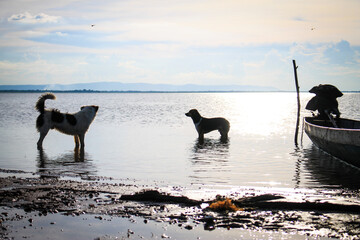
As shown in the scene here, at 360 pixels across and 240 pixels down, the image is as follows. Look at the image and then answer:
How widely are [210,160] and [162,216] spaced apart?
29.7 ft

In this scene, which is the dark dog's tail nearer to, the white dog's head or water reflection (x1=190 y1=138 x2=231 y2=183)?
the white dog's head

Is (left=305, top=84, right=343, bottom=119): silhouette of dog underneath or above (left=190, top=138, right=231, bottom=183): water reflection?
above

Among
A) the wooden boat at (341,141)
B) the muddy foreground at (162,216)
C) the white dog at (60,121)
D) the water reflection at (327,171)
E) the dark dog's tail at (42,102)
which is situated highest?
the dark dog's tail at (42,102)

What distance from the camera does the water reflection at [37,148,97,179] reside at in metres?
12.9

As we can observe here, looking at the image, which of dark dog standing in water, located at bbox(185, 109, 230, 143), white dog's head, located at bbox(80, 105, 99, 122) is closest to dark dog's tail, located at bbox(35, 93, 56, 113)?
white dog's head, located at bbox(80, 105, 99, 122)

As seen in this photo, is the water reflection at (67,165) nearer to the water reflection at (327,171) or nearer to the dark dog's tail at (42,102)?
the dark dog's tail at (42,102)

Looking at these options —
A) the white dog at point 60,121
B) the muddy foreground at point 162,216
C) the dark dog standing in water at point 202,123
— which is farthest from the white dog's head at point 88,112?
the muddy foreground at point 162,216

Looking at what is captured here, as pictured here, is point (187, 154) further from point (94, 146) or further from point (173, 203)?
point (173, 203)

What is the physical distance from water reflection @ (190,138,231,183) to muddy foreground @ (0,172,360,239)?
3430 millimetres

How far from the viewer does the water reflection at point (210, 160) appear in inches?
501

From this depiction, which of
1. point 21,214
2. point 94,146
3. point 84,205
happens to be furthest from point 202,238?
point 94,146

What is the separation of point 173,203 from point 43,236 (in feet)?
9.18

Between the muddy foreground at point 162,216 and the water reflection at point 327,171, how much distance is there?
2.63 meters

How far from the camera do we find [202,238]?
633 centimetres
